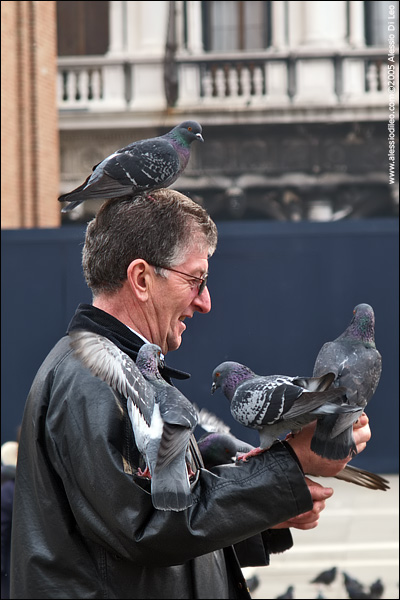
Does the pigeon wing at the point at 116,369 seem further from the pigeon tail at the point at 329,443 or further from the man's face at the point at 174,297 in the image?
the pigeon tail at the point at 329,443

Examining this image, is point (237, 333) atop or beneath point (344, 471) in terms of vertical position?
beneath

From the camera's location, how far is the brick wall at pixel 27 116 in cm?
1207

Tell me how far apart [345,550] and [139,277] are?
20.4ft

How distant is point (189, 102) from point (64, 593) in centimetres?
1266

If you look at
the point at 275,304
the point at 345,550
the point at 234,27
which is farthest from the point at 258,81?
the point at 345,550

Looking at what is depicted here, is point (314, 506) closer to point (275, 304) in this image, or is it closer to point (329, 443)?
point (329, 443)

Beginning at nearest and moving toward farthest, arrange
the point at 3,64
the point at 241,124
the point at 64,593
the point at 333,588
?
the point at 64,593, the point at 333,588, the point at 3,64, the point at 241,124

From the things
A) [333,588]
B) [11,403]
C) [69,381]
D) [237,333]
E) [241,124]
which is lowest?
[333,588]

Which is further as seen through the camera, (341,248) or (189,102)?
(189,102)

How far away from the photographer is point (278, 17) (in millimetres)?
14242

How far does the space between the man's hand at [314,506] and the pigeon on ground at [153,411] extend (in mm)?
306

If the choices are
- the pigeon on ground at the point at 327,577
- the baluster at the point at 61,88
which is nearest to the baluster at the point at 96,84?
the baluster at the point at 61,88

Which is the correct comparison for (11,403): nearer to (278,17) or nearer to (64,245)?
(64,245)

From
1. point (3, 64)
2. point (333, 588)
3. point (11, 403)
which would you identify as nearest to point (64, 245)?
point (11, 403)
